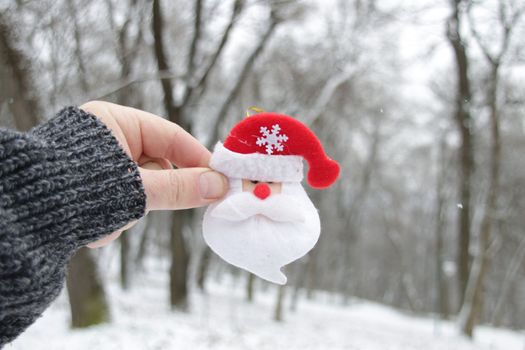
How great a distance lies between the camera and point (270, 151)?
1.29m

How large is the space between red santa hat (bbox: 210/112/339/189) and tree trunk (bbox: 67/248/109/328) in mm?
5547

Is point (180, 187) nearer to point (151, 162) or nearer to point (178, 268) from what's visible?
point (151, 162)

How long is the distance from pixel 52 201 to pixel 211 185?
0.45m

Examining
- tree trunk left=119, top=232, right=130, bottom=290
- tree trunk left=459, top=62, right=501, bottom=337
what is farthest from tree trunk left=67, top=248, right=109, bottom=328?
tree trunk left=459, top=62, right=501, bottom=337

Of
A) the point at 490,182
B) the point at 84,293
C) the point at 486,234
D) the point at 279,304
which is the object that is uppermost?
the point at 490,182

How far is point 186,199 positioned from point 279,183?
298 mm

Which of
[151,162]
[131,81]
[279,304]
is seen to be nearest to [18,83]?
[131,81]

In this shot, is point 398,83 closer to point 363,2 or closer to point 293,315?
point 363,2

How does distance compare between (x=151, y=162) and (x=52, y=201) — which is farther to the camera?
(x=151, y=162)

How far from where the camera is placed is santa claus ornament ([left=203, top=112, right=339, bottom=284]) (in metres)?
1.28

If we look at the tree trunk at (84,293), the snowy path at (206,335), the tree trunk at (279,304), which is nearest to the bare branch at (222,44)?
the tree trunk at (84,293)

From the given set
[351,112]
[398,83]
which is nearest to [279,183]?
[398,83]

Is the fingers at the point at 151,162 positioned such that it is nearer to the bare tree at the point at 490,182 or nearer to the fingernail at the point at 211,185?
the fingernail at the point at 211,185

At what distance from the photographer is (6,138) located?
1.03m
